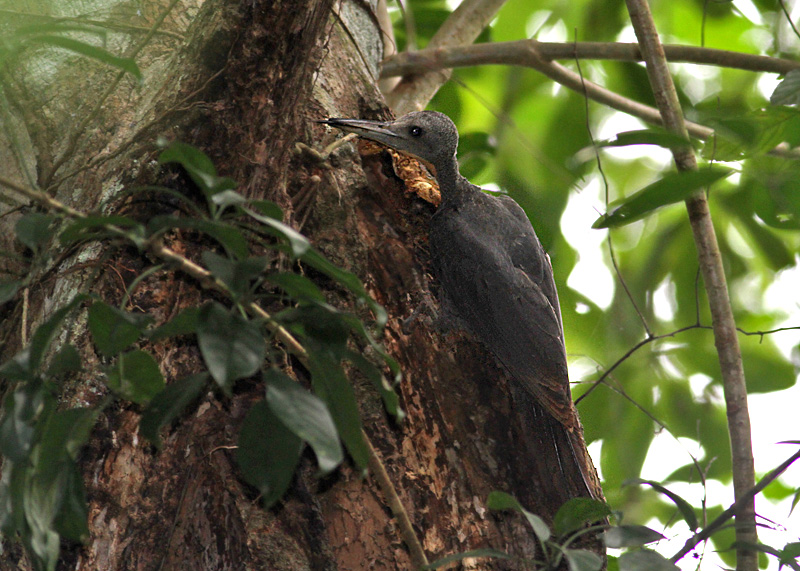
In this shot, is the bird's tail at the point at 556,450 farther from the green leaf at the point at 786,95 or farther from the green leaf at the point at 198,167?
the green leaf at the point at 198,167

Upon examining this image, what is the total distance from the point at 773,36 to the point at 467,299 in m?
2.64

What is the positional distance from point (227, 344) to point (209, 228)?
15 cm

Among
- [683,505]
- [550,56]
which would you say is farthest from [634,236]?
[683,505]

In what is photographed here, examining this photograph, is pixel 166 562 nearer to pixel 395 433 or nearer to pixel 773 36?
pixel 395 433

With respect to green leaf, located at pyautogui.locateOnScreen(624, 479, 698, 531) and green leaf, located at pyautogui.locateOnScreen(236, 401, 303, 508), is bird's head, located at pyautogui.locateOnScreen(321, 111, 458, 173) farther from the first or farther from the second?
green leaf, located at pyautogui.locateOnScreen(236, 401, 303, 508)

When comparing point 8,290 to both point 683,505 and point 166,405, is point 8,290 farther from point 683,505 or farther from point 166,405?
point 683,505

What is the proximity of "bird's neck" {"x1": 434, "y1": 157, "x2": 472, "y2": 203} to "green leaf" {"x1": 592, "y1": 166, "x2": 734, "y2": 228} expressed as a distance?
42.1 inches

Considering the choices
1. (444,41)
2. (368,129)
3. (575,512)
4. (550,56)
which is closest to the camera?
(575,512)

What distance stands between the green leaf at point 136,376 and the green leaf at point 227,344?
208 millimetres

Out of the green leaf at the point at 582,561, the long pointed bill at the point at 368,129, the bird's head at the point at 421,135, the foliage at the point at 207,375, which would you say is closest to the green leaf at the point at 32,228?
the foliage at the point at 207,375

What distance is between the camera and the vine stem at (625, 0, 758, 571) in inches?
62.3

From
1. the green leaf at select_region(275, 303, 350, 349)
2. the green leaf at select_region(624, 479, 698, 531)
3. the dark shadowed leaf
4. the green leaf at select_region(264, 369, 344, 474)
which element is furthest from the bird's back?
the green leaf at select_region(264, 369, 344, 474)

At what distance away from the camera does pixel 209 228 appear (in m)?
0.94

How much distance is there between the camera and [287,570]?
1.59m
